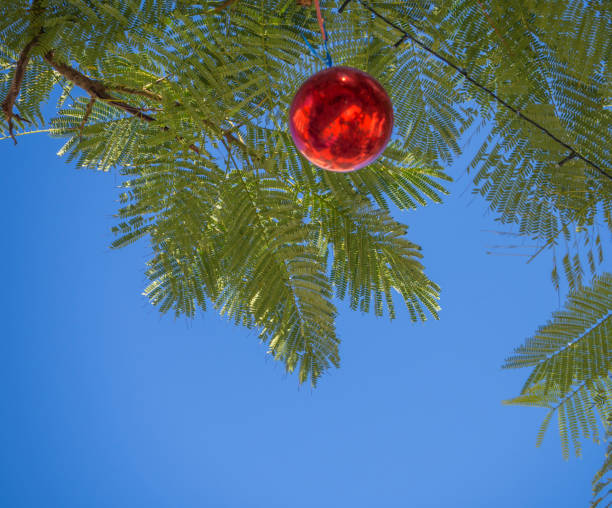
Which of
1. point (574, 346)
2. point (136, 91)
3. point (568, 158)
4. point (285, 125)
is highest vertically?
point (136, 91)

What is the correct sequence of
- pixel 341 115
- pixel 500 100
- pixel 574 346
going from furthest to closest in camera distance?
pixel 574 346 → pixel 500 100 → pixel 341 115

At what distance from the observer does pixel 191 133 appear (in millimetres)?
1114

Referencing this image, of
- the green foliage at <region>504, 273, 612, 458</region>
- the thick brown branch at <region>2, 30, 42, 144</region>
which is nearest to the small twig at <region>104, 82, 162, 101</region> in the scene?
the thick brown branch at <region>2, 30, 42, 144</region>

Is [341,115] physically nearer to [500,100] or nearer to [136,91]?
[500,100]

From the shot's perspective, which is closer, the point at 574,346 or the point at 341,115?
the point at 341,115

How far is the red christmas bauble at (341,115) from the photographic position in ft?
2.55

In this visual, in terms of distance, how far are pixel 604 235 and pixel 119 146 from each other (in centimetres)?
107

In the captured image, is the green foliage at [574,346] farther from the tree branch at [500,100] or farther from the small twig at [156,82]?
the small twig at [156,82]

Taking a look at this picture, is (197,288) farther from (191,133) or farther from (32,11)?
(32,11)

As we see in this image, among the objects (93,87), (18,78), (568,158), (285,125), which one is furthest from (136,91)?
(568,158)

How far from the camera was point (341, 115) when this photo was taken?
0.78m

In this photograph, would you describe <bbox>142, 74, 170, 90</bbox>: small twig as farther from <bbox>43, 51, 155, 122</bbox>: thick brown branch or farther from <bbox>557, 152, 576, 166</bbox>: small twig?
<bbox>557, 152, 576, 166</bbox>: small twig

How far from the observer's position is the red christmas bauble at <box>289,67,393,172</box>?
2.55ft

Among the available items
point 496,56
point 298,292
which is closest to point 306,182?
point 298,292
